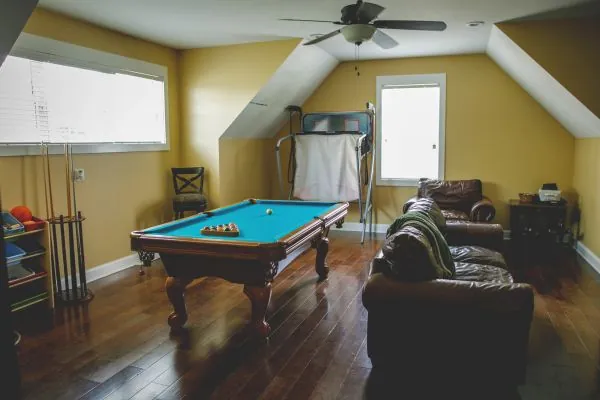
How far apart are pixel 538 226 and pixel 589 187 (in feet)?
2.31

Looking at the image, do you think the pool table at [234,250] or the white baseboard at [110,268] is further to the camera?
the white baseboard at [110,268]

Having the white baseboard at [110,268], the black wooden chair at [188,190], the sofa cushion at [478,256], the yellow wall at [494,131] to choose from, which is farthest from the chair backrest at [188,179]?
the sofa cushion at [478,256]

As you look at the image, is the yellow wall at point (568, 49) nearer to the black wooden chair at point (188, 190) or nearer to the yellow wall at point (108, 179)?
the black wooden chair at point (188, 190)

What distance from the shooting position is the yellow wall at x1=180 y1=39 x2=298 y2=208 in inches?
211

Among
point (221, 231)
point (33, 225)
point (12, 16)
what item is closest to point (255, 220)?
point (221, 231)

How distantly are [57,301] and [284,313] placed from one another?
192cm

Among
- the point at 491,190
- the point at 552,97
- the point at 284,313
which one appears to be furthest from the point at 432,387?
the point at 491,190

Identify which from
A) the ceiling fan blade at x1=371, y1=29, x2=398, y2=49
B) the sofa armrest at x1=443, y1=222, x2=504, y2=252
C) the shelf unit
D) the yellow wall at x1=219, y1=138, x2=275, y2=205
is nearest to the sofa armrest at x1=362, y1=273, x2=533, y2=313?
the sofa armrest at x1=443, y1=222, x2=504, y2=252

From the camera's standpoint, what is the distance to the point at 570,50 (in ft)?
14.0

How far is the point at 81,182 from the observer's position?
437 centimetres

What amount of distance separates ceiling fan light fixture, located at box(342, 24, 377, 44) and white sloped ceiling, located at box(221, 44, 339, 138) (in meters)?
1.66

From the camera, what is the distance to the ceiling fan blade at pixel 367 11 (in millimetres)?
3250

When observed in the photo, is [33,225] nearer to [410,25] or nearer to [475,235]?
[410,25]

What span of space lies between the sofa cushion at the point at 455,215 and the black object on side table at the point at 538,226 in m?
0.63
